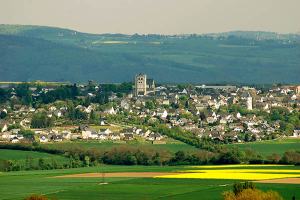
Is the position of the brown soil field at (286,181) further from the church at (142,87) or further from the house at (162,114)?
the church at (142,87)

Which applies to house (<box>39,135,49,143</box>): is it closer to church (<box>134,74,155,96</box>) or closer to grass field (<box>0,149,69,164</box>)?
grass field (<box>0,149,69,164</box>)

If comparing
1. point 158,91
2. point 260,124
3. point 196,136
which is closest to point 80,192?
point 196,136

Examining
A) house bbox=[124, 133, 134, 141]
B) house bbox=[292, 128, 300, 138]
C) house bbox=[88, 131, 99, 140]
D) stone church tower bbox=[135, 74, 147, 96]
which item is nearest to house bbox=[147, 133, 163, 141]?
house bbox=[124, 133, 134, 141]

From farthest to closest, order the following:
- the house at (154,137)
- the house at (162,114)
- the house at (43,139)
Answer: the house at (162,114) < the house at (154,137) < the house at (43,139)

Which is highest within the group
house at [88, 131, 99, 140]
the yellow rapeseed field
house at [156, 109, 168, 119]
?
the yellow rapeseed field

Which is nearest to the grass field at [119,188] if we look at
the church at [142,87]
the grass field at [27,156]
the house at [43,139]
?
the grass field at [27,156]

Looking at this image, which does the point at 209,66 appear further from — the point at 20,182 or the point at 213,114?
the point at 20,182
